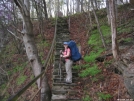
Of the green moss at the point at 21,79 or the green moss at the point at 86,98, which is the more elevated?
the green moss at the point at 86,98

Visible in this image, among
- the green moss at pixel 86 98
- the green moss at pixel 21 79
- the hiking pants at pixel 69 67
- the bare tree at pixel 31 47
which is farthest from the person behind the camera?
the green moss at pixel 21 79

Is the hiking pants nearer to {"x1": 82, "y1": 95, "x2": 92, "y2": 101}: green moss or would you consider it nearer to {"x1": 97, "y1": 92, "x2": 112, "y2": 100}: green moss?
{"x1": 82, "y1": 95, "x2": 92, "y2": 101}: green moss

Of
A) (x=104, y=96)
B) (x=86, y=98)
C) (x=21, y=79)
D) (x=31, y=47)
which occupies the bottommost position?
(x=21, y=79)

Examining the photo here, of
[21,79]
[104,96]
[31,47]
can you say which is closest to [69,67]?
[31,47]

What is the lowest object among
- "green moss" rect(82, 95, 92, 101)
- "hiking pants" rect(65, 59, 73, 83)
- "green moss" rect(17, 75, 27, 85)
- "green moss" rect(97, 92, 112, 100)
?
"green moss" rect(17, 75, 27, 85)

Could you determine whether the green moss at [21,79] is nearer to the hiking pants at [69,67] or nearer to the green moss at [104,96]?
the hiking pants at [69,67]

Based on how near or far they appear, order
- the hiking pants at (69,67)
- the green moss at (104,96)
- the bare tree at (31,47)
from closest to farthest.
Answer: the green moss at (104,96), the bare tree at (31,47), the hiking pants at (69,67)

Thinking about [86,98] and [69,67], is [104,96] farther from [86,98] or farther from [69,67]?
[69,67]

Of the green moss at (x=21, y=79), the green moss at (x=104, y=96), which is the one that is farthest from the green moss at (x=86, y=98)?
the green moss at (x=21, y=79)

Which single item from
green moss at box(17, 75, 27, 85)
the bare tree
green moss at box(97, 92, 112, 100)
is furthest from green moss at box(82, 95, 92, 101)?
green moss at box(17, 75, 27, 85)

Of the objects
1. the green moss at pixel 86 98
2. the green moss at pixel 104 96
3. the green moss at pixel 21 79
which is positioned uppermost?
the green moss at pixel 104 96

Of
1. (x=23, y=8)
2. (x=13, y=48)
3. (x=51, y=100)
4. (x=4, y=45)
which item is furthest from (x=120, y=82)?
(x=4, y=45)

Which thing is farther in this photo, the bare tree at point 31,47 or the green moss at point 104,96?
the bare tree at point 31,47

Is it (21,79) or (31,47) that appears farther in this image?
(21,79)
